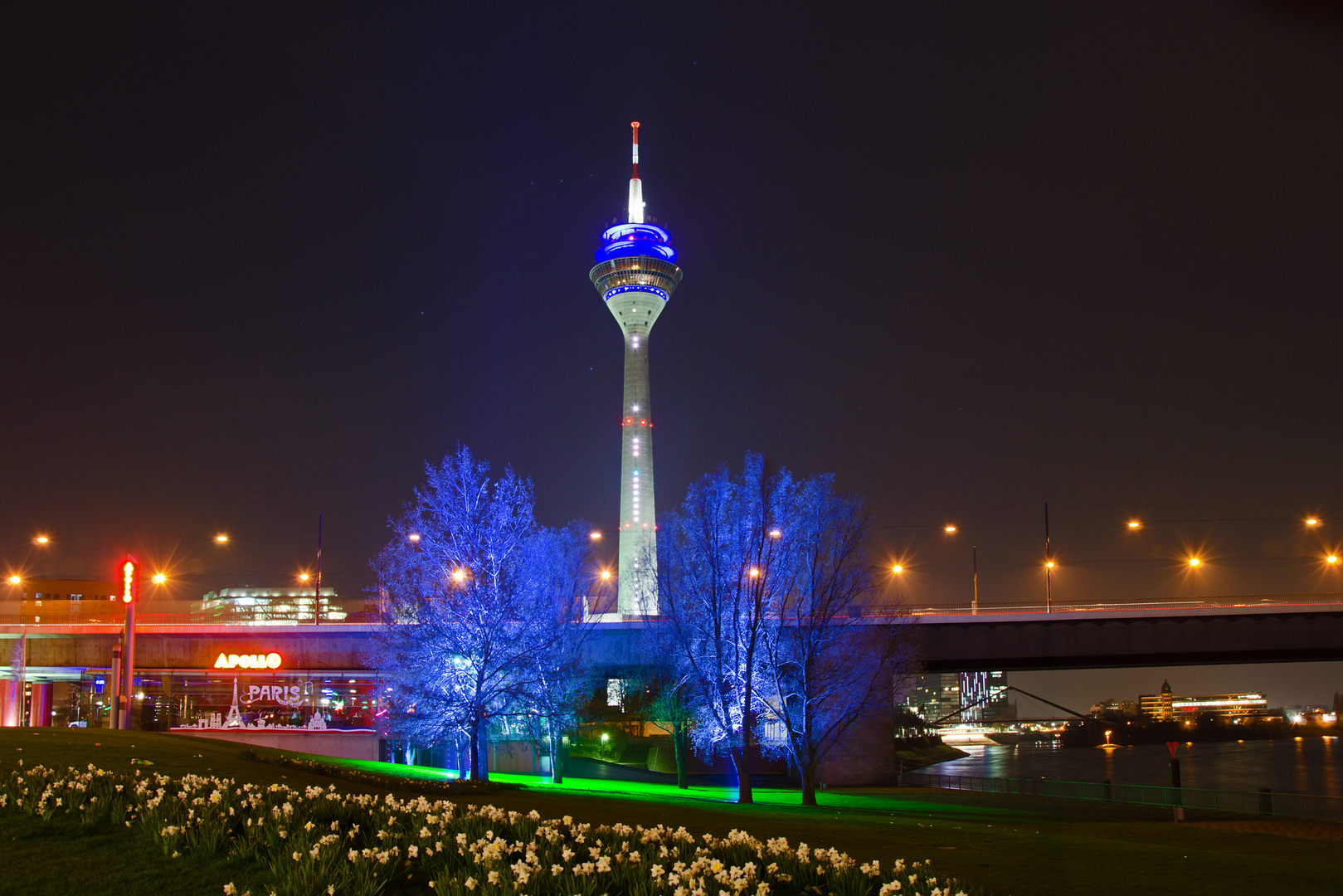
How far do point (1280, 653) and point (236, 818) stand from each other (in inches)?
2609

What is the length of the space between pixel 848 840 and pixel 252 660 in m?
49.0

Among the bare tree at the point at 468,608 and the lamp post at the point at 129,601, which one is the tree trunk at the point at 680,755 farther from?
the lamp post at the point at 129,601

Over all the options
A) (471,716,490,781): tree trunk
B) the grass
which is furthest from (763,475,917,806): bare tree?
(471,716,490,781): tree trunk

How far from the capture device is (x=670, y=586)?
36.3 metres

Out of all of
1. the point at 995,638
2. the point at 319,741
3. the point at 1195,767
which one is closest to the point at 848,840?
the point at 319,741

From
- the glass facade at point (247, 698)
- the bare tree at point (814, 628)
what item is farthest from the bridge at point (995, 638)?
the bare tree at point (814, 628)

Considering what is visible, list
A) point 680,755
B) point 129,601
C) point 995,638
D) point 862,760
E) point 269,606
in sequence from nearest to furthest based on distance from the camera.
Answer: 1. point 129,601
2. point 680,755
3. point 862,760
4. point 995,638
5. point 269,606

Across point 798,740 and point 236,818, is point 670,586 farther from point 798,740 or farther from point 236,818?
point 236,818

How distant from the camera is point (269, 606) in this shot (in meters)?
148

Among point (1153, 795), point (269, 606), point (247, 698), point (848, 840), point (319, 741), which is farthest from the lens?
point (269, 606)

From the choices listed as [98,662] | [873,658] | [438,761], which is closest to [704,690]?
[873,658]

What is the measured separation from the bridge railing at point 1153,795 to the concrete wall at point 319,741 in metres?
27.4

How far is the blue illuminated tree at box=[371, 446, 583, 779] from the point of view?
31.8 metres

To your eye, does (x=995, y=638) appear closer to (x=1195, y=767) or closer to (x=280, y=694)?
(x=280, y=694)
